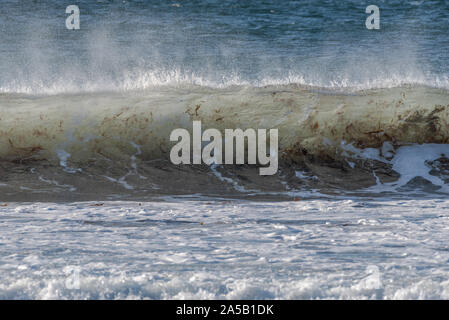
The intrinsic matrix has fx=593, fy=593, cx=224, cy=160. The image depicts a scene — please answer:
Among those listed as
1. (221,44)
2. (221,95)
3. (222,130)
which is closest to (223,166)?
(222,130)

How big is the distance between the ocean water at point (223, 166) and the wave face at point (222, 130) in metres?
0.04

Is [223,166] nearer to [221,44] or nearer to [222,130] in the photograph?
[222,130]

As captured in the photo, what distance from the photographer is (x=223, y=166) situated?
862 cm

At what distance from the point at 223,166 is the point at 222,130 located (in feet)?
4.32

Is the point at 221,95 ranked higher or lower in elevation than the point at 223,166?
higher

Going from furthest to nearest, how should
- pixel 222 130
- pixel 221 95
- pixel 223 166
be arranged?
pixel 221 95, pixel 222 130, pixel 223 166

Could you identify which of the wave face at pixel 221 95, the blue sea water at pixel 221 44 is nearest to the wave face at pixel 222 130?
the wave face at pixel 221 95

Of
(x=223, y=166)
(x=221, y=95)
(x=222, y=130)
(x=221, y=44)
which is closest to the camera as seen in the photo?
(x=223, y=166)

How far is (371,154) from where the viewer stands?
902 cm

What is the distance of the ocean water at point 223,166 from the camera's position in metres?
3.88

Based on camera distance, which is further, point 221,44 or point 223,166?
point 221,44

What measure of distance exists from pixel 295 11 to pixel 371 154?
35.2 feet

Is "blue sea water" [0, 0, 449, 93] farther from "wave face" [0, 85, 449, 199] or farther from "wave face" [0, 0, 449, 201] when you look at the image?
"wave face" [0, 85, 449, 199]

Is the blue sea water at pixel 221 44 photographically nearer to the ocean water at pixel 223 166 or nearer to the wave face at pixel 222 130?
the ocean water at pixel 223 166
